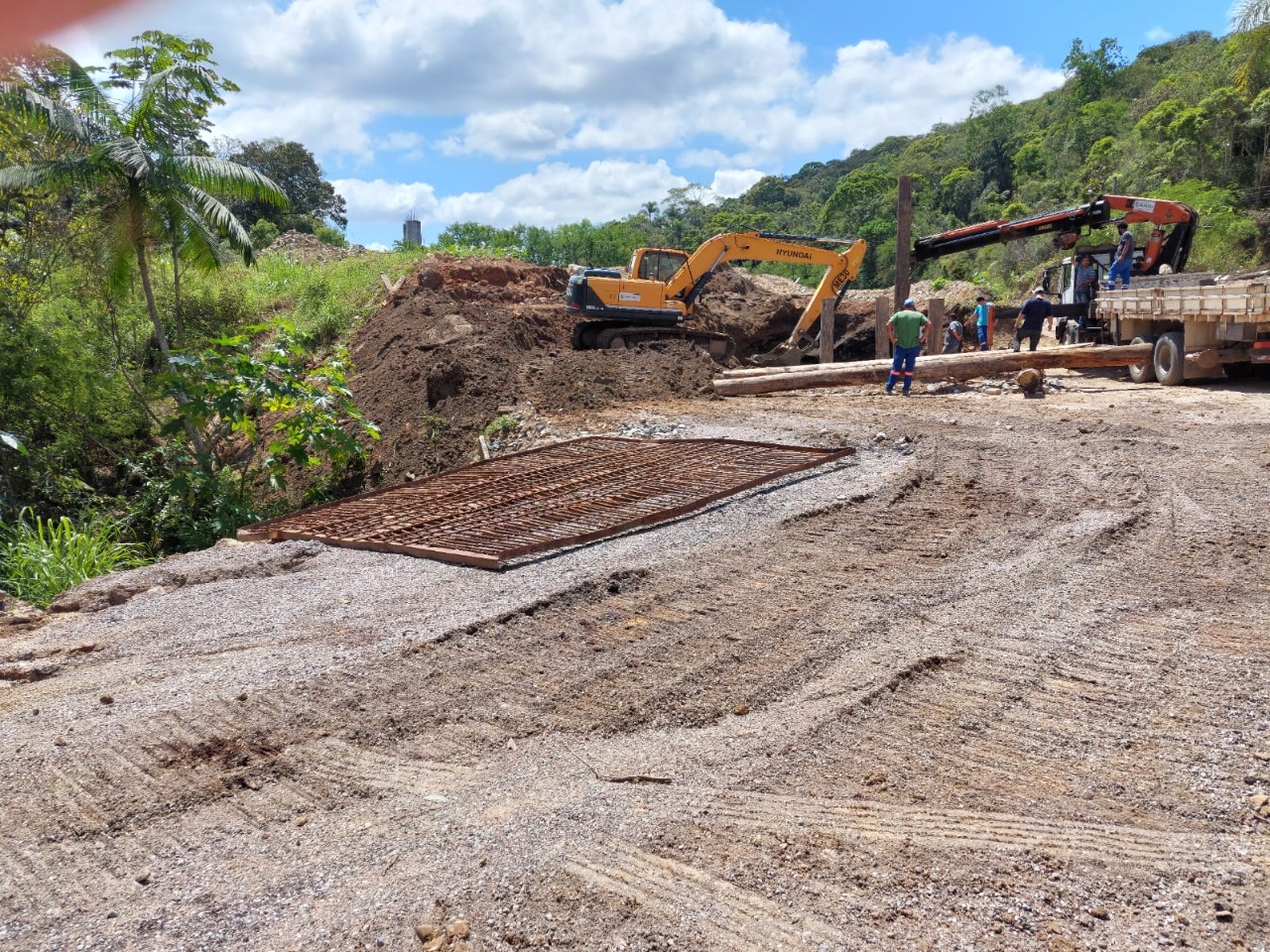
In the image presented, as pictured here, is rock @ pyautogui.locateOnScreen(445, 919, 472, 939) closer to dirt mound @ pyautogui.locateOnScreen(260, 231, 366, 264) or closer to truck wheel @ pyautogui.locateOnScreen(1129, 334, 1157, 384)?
truck wheel @ pyautogui.locateOnScreen(1129, 334, 1157, 384)

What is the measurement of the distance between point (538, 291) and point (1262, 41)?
2128 centimetres

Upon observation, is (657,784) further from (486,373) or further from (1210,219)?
(1210,219)

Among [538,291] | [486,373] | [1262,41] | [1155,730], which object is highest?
[1262,41]

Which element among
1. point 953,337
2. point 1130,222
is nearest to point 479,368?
point 953,337

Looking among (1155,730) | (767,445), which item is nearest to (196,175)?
(767,445)

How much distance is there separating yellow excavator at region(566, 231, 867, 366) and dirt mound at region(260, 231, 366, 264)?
17539 millimetres

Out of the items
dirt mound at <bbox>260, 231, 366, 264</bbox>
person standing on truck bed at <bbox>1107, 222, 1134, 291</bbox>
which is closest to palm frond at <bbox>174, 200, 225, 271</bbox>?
person standing on truck bed at <bbox>1107, 222, 1134, 291</bbox>

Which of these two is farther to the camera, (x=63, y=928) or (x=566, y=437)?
(x=566, y=437)

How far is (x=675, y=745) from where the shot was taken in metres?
4.30

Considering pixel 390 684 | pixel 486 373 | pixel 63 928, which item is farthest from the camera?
pixel 486 373

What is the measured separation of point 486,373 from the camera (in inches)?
627

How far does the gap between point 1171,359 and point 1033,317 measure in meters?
3.38

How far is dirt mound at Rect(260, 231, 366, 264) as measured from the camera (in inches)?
1359

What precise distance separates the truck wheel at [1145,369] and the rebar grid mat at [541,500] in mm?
6780
